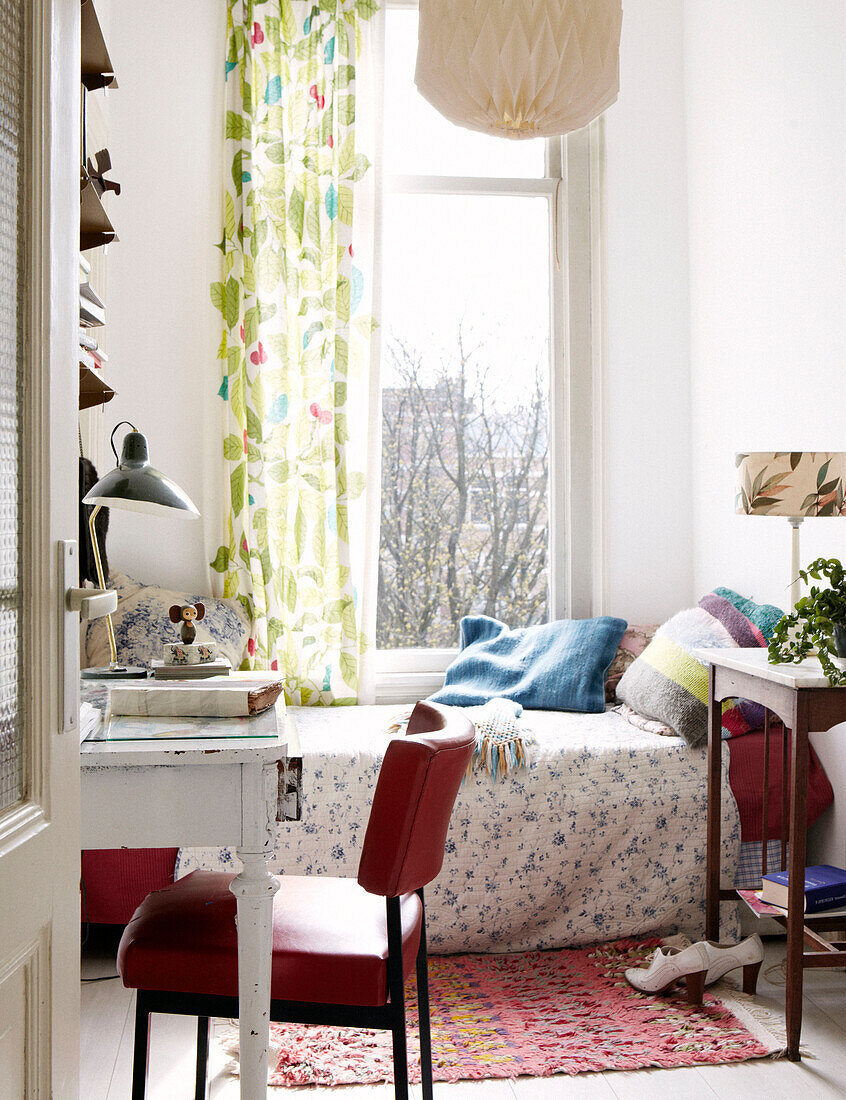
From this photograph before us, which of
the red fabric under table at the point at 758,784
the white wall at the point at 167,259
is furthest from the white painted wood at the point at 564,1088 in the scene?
the white wall at the point at 167,259

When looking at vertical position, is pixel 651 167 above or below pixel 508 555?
above

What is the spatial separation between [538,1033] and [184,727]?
4.08 feet

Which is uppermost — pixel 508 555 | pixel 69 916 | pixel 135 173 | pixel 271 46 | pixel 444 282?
pixel 271 46

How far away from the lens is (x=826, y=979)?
2.45 meters

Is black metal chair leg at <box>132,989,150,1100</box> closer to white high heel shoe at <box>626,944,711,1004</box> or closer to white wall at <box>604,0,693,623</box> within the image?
white high heel shoe at <box>626,944,711,1004</box>

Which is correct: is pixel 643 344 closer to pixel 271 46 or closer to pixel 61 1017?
pixel 271 46

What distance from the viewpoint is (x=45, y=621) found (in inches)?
35.7

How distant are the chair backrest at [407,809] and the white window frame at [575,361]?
86.0 inches

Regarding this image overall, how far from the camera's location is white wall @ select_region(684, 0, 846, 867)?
2729 millimetres

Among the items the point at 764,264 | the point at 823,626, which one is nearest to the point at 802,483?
the point at 823,626

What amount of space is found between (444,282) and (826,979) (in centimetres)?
269

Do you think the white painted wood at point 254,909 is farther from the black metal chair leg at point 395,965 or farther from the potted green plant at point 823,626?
the potted green plant at point 823,626

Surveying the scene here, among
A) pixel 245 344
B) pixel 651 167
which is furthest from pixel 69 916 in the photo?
pixel 651 167

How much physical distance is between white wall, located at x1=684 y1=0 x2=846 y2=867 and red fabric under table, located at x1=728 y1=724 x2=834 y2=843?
2.1 inches
